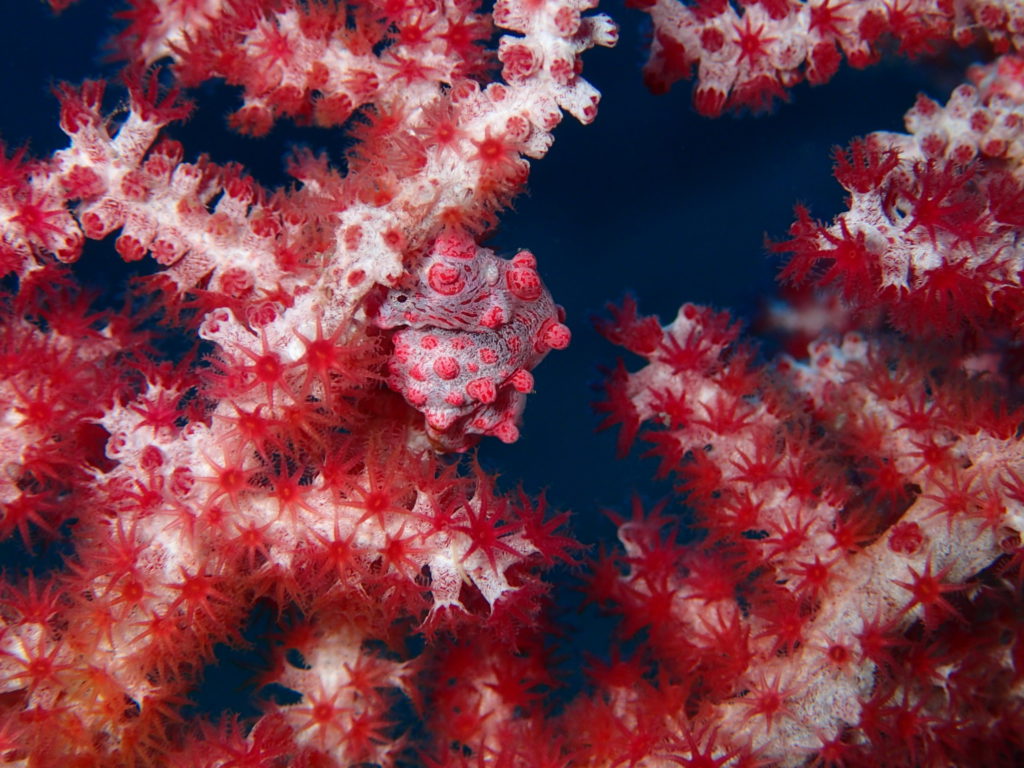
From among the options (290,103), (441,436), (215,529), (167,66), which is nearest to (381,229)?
(441,436)

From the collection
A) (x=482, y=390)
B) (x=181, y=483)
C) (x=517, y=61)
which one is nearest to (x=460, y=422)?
(x=482, y=390)

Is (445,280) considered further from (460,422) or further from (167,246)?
(167,246)

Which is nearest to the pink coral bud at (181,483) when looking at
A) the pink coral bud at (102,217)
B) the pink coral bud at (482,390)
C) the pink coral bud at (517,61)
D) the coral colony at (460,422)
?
the coral colony at (460,422)

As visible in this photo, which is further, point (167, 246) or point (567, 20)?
point (167, 246)

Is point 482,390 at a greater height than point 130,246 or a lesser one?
lesser

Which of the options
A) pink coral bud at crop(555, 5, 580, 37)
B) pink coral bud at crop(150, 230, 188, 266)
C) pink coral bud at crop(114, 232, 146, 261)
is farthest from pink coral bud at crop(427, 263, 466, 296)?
pink coral bud at crop(114, 232, 146, 261)

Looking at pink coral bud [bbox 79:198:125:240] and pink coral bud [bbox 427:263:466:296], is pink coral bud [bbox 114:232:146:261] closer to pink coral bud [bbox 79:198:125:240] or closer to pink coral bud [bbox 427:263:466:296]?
pink coral bud [bbox 79:198:125:240]
